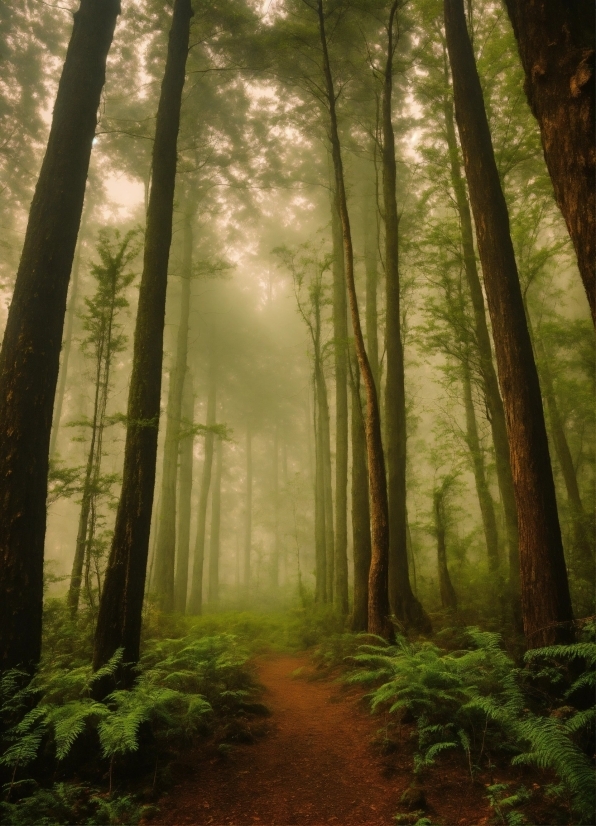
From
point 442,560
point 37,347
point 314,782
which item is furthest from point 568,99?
point 442,560

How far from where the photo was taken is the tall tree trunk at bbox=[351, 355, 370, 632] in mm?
10008

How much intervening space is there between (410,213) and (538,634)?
554 inches

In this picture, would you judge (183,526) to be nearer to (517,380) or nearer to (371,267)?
(371,267)

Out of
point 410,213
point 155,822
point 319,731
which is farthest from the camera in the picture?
point 410,213

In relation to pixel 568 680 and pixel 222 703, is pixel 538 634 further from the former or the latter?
pixel 222 703

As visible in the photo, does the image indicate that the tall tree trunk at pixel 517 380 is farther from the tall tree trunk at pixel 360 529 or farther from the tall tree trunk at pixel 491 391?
the tall tree trunk at pixel 360 529

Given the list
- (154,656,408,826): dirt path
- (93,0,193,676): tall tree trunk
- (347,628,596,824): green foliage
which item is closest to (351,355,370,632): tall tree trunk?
(154,656,408,826): dirt path

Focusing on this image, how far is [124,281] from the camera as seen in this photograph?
1034cm

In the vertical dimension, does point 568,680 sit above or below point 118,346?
below

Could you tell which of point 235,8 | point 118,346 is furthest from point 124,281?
point 235,8

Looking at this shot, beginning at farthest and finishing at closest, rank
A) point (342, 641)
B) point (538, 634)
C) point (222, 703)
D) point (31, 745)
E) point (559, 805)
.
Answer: point (342, 641), point (222, 703), point (538, 634), point (31, 745), point (559, 805)

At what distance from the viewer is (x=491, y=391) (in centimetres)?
1062

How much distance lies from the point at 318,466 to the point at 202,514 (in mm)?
6869

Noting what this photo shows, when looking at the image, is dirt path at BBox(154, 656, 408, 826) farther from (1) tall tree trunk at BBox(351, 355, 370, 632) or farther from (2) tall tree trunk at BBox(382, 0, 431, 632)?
(1) tall tree trunk at BBox(351, 355, 370, 632)
